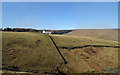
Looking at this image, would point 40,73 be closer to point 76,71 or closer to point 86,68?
point 76,71

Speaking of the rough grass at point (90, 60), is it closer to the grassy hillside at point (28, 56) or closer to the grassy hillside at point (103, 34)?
the grassy hillside at point (28, 56)

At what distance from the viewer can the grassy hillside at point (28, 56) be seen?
18.2 metres

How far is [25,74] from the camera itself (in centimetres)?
1606

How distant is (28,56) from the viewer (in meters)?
21.1

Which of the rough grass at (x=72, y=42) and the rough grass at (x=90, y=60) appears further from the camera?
the rough grass at (x=72, y=42)

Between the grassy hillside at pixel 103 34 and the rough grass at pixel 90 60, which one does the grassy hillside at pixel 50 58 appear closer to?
the rough grass at pixel 90 60

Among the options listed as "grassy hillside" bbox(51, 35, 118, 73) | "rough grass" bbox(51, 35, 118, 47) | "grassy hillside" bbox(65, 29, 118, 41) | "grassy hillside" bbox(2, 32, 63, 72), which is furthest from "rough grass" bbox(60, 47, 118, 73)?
"grassy hillside" bbox(65, 29, 118, 41)

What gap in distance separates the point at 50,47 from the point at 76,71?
1019cm

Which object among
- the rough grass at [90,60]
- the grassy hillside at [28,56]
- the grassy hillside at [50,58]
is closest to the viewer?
the grassy hillside at [28,56]

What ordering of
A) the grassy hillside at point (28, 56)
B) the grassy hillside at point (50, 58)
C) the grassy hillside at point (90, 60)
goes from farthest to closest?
1. the grassy hillside at point (90, 60)
2. the grassy hillside at point (50, 58)
3. the grassy hillside at point (28, 56)

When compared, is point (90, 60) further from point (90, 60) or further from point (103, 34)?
point (103, 34)

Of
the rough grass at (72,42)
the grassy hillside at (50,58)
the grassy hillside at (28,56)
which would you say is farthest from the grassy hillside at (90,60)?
the rough grass at (72,42)

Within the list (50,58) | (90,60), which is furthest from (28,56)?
(90,60)

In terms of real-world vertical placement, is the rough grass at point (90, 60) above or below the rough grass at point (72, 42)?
below
